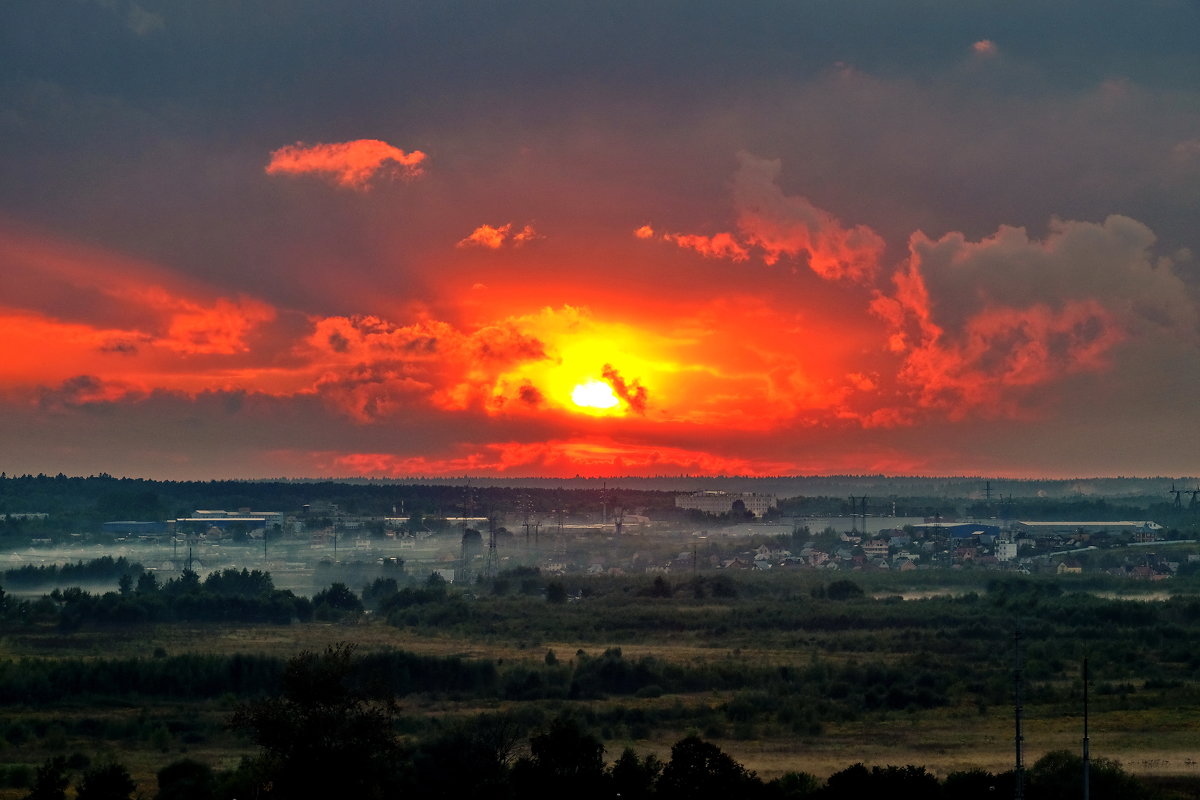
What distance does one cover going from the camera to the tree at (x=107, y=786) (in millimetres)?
39781

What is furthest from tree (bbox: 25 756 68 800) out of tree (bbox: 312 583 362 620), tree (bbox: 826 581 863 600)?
tree (bbox: 826 581 863 600)

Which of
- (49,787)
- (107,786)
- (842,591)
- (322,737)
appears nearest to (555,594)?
(842,591)

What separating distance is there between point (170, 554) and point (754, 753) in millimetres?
152837

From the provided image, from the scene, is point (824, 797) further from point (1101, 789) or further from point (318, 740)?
point (318, 740)

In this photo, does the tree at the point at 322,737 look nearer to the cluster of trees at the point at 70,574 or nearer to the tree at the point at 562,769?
the tree at the point at 562,769

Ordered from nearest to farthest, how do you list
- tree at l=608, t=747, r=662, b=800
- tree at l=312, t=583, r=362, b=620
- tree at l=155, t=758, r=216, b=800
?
tree at l=608, t=747, r=662, b=800 → tree at l=155, t=758, r=216, b=800 → tree at l=312, t=583, r=362, b=620

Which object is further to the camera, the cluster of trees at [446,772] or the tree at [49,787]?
the tree at [49,787]

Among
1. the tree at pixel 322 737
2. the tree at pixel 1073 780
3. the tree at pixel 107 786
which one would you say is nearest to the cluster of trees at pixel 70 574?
the tree at pixel 107 786

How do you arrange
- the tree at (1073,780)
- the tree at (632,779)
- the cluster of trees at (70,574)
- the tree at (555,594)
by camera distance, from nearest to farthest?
the tree at (632,779)
the tree at (1073,780)
the tree at (555,594)
the cluster of trees at (70,574)

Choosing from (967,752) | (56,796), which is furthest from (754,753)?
(56,796)

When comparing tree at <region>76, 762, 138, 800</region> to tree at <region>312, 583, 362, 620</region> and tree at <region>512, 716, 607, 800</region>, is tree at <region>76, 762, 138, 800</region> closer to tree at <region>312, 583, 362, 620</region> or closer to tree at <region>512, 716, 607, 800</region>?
tree at <region>512, 716, 607, 800</region>

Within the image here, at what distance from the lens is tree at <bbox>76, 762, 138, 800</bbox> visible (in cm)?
3978

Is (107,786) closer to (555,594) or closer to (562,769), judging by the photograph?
(562,769)

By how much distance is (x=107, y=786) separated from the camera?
40.5 metres
